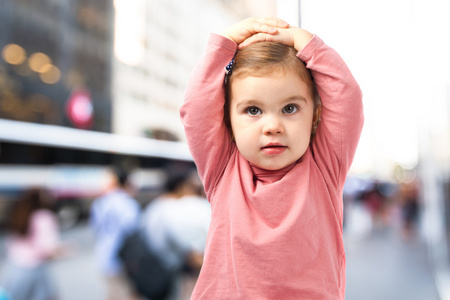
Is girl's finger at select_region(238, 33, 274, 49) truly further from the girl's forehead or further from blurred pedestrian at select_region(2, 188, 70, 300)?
blurred pedestrian at select_region(2, 188, 70, 300)

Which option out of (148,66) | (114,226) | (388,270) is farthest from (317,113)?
(148,66)

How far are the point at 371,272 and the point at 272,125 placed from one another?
4.76 meters

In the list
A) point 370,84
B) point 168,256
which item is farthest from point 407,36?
point 168,256

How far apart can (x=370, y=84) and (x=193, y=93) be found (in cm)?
67

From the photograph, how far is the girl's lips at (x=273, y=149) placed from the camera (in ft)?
2.47

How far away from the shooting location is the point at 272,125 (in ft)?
2.40

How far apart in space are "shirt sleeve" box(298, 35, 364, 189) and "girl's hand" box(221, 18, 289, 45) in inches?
3.2

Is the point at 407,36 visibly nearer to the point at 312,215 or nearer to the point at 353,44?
the point at 353,44

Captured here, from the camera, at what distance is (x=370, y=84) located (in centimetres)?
122

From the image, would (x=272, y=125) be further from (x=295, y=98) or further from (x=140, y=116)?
(x=140, y=116)

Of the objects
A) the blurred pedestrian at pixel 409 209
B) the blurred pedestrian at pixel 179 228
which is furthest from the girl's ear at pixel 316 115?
the blurred pedestrian at pixel 409 209

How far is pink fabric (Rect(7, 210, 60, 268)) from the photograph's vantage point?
296cm

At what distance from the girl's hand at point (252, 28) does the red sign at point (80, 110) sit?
716 centimetres

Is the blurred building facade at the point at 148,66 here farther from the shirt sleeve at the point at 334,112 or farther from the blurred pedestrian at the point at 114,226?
the shirt sleeve at the point at 334,112
